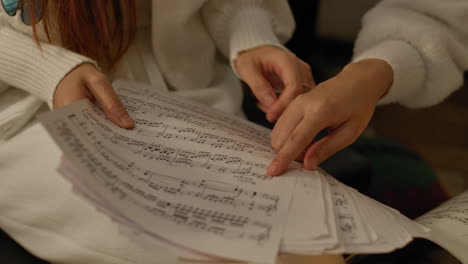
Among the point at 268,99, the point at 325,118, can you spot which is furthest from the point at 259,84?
the point at 325,118

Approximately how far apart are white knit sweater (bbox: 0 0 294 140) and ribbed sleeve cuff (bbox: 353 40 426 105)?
6.9 inches

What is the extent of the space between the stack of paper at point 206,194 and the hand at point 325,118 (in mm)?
24

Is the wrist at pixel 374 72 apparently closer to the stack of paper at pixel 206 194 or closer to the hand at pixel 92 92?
the stack of paper at pixel 206 194

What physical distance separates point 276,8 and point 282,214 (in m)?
0.52

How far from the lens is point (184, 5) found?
675 mm

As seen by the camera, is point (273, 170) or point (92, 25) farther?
point (92, 25)

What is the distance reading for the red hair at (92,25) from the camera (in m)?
0.56

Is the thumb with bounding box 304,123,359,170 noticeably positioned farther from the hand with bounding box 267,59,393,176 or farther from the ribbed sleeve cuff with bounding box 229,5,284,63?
the ribbed sleeve cuff with bounding box 229,5,284,63

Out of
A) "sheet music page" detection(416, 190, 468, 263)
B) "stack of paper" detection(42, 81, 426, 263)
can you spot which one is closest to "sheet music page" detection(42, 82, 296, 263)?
"stack of paper" detection(42, 81, 426, 263)

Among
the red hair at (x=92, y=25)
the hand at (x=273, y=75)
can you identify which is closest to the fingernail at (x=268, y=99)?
the hand at (x=273, y=75)

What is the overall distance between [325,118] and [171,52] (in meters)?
0.35

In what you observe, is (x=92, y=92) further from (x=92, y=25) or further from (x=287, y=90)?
(x=287, y=90)

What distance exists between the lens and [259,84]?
0.59 metres

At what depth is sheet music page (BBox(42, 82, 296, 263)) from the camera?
0.36 metres
